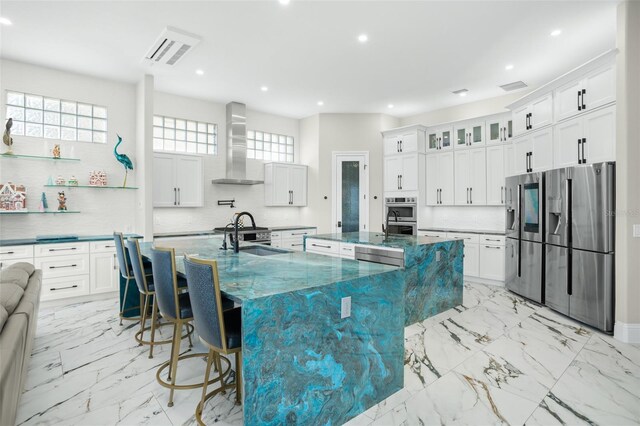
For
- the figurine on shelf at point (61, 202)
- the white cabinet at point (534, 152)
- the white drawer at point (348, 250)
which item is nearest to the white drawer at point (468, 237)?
the white cabinet at point (534, 152)

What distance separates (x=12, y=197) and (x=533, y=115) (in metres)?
7.20

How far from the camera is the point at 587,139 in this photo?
150 inches

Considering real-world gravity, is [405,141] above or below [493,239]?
above

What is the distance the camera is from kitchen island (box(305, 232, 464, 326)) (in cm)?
366

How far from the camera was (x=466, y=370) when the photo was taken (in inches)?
108

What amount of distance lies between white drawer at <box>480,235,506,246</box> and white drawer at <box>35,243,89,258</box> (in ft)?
20.0

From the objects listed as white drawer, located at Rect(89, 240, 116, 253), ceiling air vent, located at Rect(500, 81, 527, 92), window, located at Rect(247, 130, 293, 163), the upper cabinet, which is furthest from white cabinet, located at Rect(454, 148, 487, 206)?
white drawer, located at Rect(89, 240, 116, 253)

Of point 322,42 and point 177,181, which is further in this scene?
point 177,181

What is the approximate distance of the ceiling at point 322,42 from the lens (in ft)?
11.2

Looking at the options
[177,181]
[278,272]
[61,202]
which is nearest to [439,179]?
[177,181]

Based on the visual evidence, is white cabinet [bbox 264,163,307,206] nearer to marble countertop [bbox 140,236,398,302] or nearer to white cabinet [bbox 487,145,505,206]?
white cabinet [bbox 487,145,505,206]

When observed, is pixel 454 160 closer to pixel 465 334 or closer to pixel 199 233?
pixel 465 334

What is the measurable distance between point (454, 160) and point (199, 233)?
189 inches

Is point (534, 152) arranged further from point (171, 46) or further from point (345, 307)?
point (171, 46)
